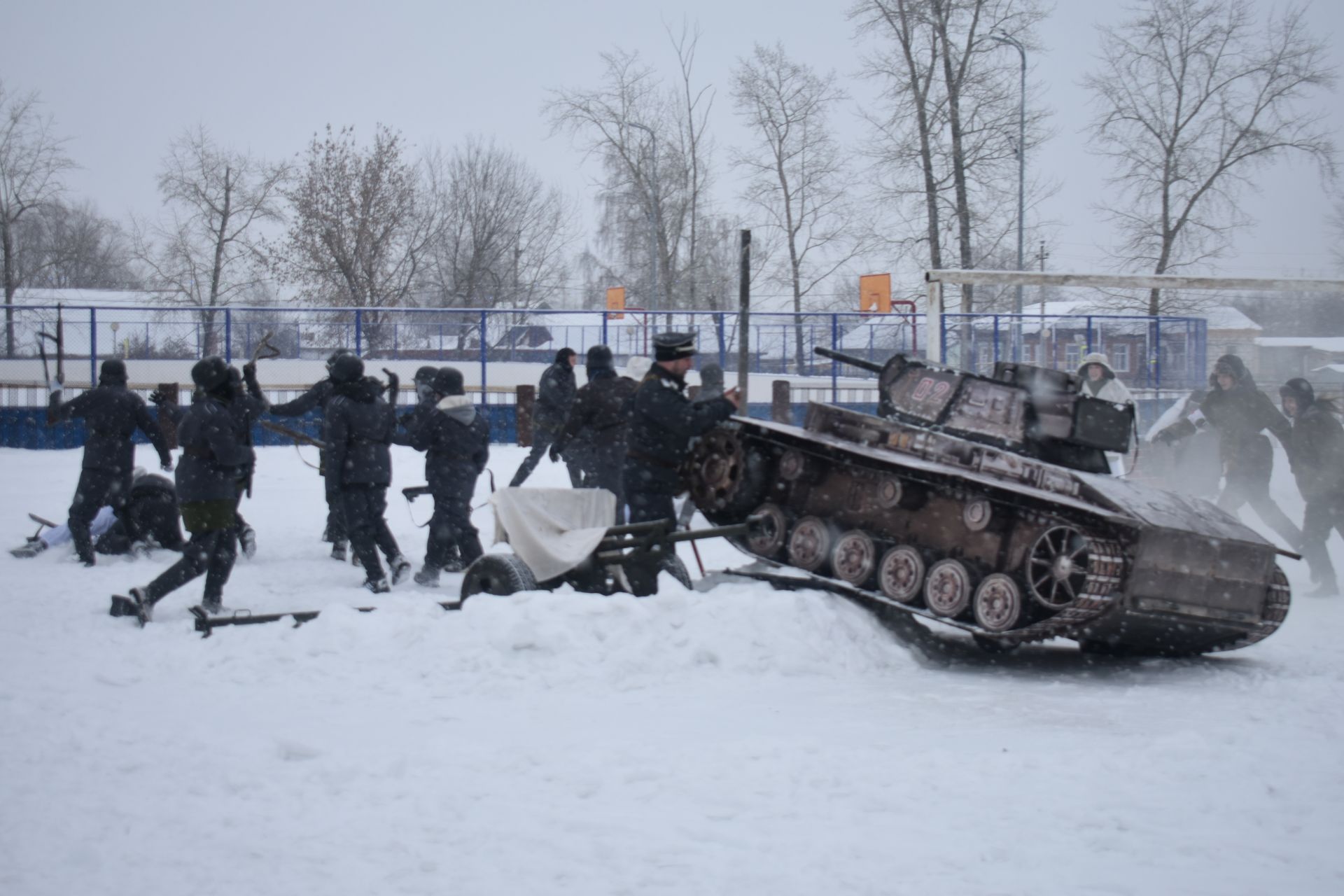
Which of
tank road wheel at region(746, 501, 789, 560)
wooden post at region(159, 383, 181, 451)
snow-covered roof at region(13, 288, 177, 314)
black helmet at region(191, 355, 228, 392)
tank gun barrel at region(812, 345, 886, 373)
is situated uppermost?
snow-covered roof at region(13, 288, 177, 314)

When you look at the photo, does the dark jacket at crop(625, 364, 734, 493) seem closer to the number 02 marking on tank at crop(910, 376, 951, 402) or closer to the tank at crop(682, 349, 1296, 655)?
the tank at crop(682, 349, 1296, 655)

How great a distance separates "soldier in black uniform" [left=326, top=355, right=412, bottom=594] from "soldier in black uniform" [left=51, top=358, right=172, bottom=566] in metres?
1.80

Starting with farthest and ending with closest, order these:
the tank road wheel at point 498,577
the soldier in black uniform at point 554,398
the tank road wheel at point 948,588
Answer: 1. the soldier in black uniform at point 554,398
2. the tank road wheel at point 948,588
3. the tank road wheel at point 498,577

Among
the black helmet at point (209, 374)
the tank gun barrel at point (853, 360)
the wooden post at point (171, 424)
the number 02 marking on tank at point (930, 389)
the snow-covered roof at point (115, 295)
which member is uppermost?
the snow-covered roof at point (115, 295)

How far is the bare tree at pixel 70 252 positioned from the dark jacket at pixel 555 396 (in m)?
21.2

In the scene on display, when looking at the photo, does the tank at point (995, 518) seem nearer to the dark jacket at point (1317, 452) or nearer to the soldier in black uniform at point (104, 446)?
the dark jacket at point (1317, 452)

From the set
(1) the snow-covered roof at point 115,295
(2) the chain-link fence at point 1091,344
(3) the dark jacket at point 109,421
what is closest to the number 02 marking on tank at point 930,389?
(3) the dark jacket at point 109,421

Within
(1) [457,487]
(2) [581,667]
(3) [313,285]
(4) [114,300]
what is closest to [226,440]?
(1) [457,487]

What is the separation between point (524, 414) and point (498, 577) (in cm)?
1305

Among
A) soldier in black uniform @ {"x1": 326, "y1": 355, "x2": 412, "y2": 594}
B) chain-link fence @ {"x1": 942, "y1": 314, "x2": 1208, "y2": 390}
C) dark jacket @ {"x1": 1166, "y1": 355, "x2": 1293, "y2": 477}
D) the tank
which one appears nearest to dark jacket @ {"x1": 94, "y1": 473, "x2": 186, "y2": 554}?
soldier in black uniform @ {"x1": 326, "y1": 355, "x2": 412, "y2": 594}

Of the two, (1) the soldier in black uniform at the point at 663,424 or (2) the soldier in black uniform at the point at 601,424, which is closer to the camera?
(1) the soldier in black uniform at the point at 663,424

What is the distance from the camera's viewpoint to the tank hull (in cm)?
700

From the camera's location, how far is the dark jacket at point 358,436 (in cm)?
937

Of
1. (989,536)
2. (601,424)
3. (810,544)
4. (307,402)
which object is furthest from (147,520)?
(989,536)
